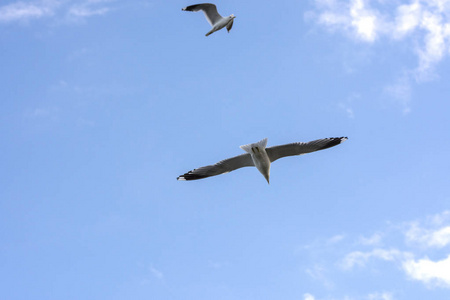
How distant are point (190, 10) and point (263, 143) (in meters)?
11.2

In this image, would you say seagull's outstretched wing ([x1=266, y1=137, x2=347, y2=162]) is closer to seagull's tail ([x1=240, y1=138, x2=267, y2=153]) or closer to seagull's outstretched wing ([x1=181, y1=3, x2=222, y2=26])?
seagull's tail ([x1=240, y1=138, x2=267, y2=153])

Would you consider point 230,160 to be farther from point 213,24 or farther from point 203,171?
point 213,24

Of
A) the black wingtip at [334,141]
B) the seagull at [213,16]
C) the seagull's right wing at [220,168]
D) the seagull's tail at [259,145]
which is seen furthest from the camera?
the seagull at [213,16]

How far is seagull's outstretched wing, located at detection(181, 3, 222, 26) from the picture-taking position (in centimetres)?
2416

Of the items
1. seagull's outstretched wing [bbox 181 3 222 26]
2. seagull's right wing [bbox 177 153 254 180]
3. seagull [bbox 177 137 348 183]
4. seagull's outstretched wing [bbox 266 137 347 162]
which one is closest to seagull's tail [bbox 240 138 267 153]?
seagull [bbox 177 137 348 183]

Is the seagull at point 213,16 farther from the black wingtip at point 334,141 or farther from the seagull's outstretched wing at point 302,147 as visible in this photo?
the black wingtip at point 334,141

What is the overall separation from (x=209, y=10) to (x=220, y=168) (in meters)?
10.2

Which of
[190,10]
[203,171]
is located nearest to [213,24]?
[190,10]

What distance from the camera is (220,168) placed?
16578mm

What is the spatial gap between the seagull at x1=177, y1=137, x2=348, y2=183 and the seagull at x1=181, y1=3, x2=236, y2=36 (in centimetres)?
914

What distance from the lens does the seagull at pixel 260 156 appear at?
605 inches

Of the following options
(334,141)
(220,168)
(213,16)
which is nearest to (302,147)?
(334,141)

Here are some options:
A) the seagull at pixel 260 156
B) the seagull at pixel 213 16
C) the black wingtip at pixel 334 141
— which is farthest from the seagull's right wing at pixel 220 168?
the seagull at pixel 213 16

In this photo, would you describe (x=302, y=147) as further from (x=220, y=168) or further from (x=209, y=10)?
(x=209, y=10)
